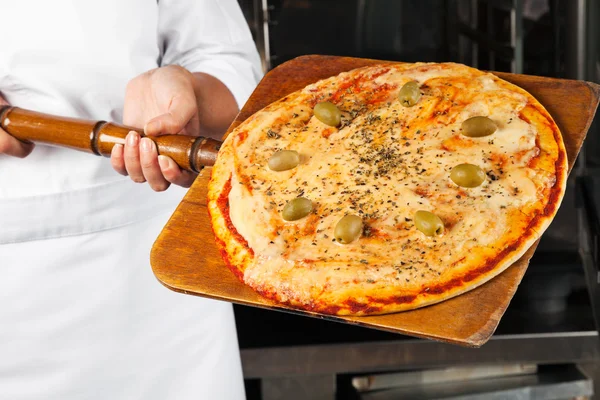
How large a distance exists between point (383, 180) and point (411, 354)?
103 centimetres

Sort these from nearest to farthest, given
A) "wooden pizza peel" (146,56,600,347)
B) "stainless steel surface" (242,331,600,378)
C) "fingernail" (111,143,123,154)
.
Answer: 1. "wooden pizza peel" (146,56,600,347)
2. "fingernail" (111,143,123,154)
3. "stainless steel surface" (242,331,600,378)

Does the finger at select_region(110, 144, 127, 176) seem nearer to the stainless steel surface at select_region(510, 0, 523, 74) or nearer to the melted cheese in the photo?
the melted cheese

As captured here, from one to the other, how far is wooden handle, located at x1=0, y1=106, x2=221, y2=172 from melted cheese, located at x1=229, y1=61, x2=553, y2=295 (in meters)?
0.07

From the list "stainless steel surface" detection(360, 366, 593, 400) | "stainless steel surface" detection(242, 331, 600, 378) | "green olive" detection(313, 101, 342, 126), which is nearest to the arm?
"green olive" detection(313, 101, 342, 126)

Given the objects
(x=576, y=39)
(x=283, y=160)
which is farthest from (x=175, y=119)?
(x=576, y=39)

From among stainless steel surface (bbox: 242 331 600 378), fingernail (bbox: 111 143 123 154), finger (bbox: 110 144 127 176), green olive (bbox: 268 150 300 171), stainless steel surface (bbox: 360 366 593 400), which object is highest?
green olive (bbox: 268 150 300 171)

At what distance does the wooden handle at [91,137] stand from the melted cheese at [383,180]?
65 millimetres

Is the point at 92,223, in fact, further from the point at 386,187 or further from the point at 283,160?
the point at 386,187

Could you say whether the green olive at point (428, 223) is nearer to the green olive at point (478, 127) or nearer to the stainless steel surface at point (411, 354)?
the green olive at point (478, 127)

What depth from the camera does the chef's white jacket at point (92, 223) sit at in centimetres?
137

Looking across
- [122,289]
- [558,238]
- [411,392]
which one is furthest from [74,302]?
[558,238]

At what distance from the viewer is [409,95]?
112cm

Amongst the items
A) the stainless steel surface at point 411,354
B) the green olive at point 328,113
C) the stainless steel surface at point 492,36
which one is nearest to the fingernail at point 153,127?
the green olive at point 328,113

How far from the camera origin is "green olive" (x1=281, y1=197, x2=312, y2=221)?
100cm
